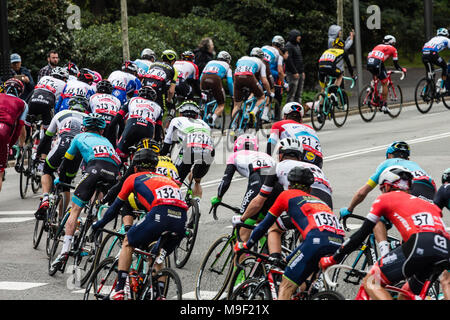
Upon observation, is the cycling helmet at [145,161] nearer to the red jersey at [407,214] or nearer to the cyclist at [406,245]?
the cyclist at [406,245]

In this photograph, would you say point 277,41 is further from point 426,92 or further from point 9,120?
point 9,120

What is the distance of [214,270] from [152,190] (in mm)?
1190

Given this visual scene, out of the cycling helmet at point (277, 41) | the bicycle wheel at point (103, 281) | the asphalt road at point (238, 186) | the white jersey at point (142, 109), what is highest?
the cycling helmet at point (277, 41)

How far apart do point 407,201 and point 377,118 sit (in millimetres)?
16671

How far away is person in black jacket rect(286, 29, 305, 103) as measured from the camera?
77.7ft

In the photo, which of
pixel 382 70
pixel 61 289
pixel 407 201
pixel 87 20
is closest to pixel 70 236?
pixel 61 289

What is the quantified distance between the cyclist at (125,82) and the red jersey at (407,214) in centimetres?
1039

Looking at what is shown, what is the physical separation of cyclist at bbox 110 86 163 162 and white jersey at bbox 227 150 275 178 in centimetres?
356

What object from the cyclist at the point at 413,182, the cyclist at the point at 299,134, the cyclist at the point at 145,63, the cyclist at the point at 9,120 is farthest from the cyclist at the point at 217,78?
the cyclist at the point at 413,182

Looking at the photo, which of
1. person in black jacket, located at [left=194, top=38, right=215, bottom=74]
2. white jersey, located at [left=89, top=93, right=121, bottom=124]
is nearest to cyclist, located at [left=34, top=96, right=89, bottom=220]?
white jersey, located at [left=89, top=93, right=121, bottom=124]

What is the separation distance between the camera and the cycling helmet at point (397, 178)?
792cm

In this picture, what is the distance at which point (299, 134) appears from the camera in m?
12.0

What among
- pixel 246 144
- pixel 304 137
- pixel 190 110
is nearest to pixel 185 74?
pixel 190 110

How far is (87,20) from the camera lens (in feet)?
108
